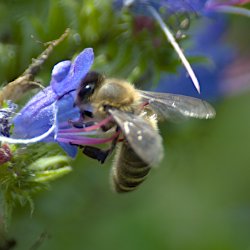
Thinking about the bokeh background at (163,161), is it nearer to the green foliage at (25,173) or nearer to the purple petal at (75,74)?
the green foliage at (25,173)

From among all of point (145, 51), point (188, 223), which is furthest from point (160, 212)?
point (145, 51)

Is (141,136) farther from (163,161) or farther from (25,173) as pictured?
(163,161)

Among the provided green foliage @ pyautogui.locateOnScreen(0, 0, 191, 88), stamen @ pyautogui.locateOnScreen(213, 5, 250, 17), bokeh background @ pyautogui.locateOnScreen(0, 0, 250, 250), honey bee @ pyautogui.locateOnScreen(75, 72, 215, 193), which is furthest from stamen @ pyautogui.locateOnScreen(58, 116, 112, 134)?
stamen @ pyautogui.locateOnScreen(213, 5, 250, 17)

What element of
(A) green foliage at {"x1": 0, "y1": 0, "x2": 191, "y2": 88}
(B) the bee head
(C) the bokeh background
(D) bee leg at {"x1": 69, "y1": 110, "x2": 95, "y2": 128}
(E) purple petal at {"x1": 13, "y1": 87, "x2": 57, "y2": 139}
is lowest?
(C) the bokeh background

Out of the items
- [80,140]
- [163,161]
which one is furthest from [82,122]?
[163,161]

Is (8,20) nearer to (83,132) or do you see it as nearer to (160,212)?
(83,132)

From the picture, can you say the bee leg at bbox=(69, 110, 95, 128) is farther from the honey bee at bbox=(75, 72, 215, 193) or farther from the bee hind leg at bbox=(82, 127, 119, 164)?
the bee hind leg at bbox=(82, 127, 119, 164)
